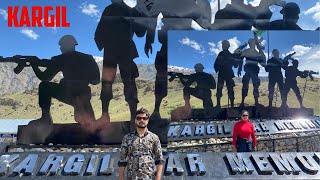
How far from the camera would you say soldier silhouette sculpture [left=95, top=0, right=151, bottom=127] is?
636cm

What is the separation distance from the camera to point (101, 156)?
5.92m

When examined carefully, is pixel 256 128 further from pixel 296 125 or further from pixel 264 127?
pixel 296 125

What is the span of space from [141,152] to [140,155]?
28 millimetres

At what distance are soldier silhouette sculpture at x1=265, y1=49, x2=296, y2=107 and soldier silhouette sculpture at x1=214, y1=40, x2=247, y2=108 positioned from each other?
54cm

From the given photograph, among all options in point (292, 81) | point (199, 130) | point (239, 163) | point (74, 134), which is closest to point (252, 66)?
point (292, 81)

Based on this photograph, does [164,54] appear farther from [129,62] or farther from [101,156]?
[101,156]

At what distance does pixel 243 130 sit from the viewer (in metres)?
6.04

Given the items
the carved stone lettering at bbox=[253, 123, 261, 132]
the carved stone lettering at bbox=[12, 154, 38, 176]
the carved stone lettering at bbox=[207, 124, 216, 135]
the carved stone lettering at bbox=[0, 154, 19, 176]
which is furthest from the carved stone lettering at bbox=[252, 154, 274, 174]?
the carved stone lettering at bbox=[0, 154, 19, 176]

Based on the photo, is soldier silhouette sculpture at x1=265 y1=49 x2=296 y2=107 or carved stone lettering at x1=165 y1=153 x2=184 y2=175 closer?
carved stone lettering at x1=165 y1=153 x2=184 y2=175

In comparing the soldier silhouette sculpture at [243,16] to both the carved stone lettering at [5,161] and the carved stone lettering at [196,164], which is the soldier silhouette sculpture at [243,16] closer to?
the carved stone lettering at [196,164]

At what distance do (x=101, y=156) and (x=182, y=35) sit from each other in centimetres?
232

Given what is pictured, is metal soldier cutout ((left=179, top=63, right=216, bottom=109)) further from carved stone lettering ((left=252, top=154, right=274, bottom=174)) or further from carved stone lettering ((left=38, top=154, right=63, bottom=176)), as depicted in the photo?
carved stone lettering ((left=38, top=154, right=63, bottom=176))

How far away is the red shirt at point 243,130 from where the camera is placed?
6.04 metres

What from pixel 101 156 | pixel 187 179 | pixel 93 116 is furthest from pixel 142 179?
pixel 93 116
